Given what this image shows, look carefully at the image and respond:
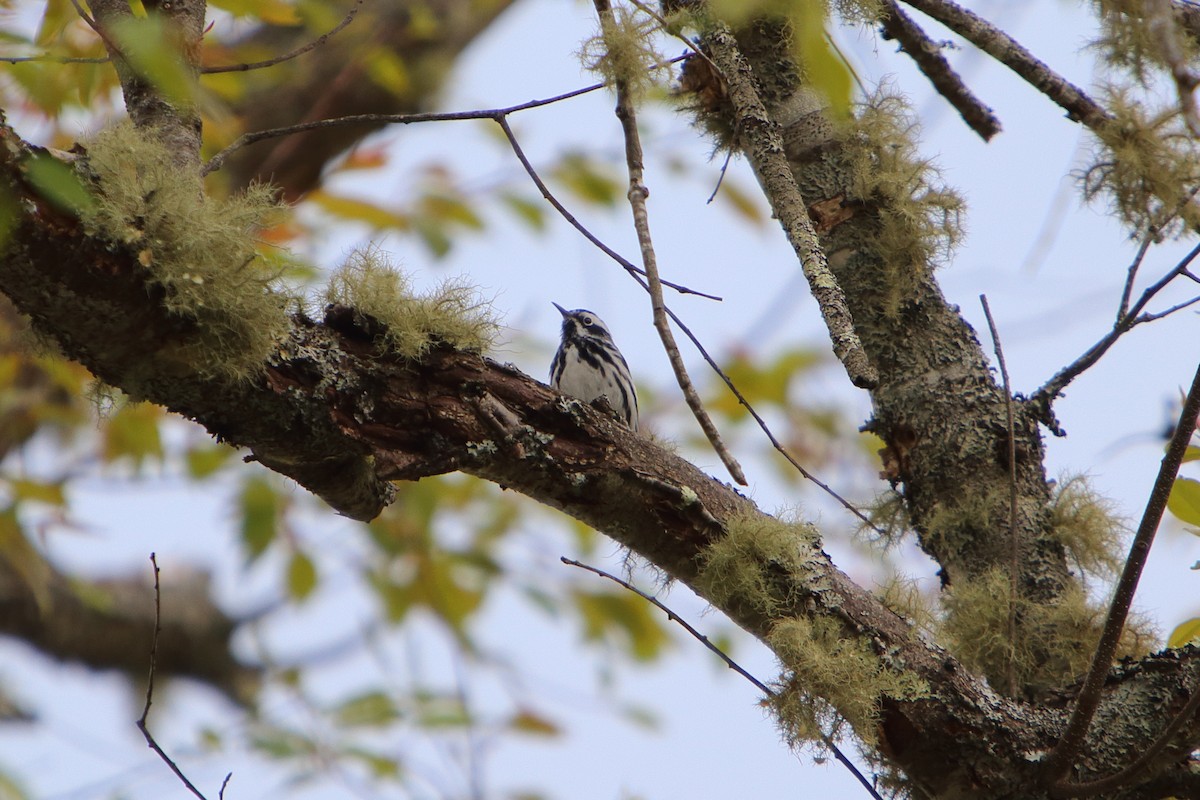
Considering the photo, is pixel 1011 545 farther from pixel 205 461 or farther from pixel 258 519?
pixel 205 461

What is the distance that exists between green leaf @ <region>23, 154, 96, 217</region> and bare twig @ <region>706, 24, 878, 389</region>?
1.26 meters

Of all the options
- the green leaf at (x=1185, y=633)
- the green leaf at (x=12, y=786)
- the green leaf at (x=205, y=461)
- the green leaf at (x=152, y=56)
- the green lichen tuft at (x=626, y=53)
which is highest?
the green leaf at (x=205, y=461)

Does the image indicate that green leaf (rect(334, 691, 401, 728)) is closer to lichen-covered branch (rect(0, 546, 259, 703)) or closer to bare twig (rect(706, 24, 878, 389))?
lichen-covered branch (rect(0, 546, 259, 703))

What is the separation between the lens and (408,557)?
17.2ft

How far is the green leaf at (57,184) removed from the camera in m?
1.57

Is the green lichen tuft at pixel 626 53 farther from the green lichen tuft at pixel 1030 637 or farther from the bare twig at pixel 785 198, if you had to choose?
the green lichen tuft at pixel 1030 637

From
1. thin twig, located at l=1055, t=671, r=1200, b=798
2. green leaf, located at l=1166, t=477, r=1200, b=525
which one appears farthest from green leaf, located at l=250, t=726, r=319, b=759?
green leaf, located at l=1166, t=477, r=1200, b=525

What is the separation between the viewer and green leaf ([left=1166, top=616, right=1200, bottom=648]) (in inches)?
87.7

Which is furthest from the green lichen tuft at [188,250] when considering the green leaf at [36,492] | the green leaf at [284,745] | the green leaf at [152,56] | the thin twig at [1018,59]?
the green leaf at [284,745]

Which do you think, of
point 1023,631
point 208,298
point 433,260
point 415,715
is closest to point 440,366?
point 208,298

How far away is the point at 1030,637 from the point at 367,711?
273 cm

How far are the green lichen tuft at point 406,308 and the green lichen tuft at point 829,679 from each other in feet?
2.58

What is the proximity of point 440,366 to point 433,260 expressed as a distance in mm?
3214

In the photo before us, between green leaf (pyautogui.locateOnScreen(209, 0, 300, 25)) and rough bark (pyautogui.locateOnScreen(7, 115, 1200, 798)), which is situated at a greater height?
green leaf (pyautogui.locateOnScreen(209, 0, 300, 25))
